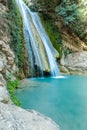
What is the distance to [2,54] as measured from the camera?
32.0 ft

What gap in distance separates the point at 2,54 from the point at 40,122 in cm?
590

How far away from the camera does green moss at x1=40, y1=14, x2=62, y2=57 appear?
49.3ft

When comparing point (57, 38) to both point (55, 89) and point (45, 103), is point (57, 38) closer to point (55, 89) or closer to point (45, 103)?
point (55, 89)

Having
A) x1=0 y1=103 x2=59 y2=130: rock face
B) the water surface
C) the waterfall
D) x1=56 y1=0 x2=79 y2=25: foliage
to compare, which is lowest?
the water surface

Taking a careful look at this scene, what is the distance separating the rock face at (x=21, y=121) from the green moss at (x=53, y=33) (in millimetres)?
10537

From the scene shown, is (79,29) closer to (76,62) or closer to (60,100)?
(76,62)

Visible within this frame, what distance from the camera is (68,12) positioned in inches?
597

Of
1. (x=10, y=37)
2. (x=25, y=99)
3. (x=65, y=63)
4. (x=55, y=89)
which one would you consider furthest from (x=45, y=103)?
(x=65, y=63)

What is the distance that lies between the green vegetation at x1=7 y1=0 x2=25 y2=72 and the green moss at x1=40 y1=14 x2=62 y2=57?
285 cm

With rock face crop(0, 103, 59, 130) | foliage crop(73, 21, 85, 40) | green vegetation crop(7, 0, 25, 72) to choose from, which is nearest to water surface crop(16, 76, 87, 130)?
rock face crop(0, 103, 59, 130)

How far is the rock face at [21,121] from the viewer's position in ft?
12.3

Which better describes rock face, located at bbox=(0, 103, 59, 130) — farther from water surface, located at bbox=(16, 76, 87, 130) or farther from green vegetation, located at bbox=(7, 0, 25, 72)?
green vegetation, located at bbox=(7, 0, 25, 72)

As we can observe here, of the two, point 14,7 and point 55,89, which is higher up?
point 14,7

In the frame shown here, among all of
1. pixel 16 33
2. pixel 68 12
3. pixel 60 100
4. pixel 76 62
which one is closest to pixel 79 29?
pixel 68 12
